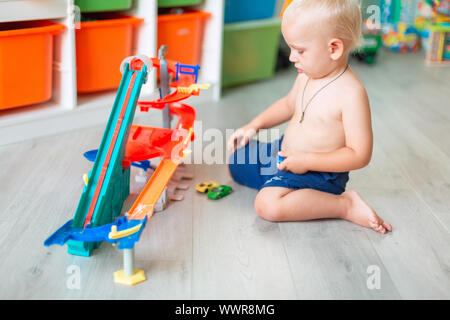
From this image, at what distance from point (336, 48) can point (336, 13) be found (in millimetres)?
70

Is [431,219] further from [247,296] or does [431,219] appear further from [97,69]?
[97,69]

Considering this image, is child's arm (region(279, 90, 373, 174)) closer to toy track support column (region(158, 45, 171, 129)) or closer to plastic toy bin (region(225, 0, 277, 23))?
toy track support column (region(158, 45, 171, 129))

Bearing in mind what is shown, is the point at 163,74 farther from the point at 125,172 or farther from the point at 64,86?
the point at 64,86

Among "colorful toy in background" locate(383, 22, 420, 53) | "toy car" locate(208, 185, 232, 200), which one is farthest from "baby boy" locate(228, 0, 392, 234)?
"colorful toy in background" locate(383, 22, 420, 53)

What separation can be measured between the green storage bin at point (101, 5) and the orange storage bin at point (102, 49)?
0.03m

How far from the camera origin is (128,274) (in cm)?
91

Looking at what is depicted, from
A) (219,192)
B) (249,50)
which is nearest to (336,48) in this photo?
(219,192)

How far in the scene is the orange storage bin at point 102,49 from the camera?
1.60 meters

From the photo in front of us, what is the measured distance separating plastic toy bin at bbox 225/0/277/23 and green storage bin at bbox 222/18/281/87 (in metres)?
0.02

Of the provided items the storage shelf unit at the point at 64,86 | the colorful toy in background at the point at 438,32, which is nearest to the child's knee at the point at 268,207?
the storage shelf unit at the point at 64,86
